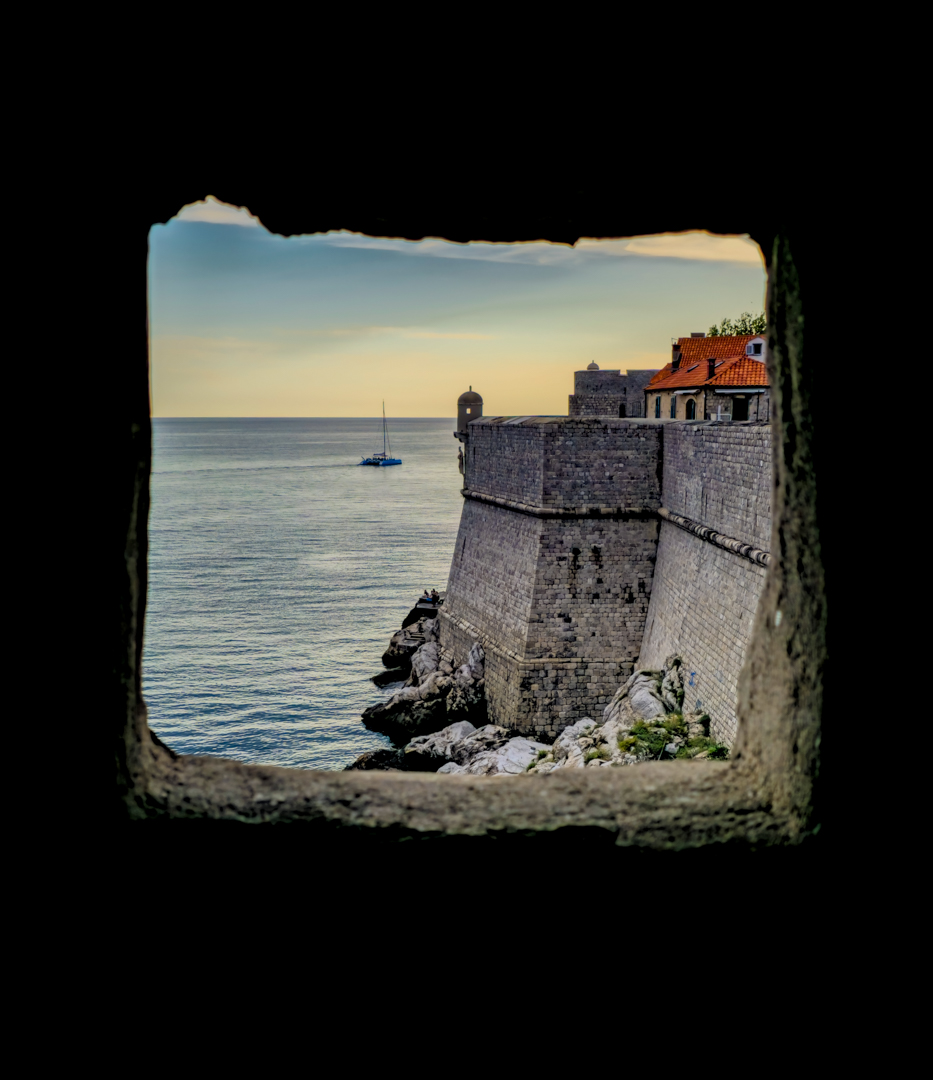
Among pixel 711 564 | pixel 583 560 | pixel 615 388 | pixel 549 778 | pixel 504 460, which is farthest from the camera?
pixel 615 388

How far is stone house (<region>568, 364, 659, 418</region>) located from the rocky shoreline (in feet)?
75.8

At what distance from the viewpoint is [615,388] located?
144 ft

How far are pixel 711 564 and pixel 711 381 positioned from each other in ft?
69.1

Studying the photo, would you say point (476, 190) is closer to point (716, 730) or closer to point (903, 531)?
point (903, 531)

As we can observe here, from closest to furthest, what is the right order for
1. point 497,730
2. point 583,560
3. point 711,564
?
point 711,564 → point 497,730 → point 583,560

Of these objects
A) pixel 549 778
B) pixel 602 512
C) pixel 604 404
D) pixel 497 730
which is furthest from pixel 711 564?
pixel 604 404

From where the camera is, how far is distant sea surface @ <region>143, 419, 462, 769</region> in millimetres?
20875

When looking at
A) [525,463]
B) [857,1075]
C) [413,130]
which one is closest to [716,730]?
[525,463]

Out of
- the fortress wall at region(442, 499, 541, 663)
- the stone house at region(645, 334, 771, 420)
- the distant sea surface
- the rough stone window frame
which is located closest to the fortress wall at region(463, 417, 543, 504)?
the fortress wall at region(442, 499, 541, 663)

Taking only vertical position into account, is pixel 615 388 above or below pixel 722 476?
above

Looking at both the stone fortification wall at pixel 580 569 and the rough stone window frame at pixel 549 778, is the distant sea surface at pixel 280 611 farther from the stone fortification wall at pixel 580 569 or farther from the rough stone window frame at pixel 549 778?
the rough stone window frame at pixel 549 778

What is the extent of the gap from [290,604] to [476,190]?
106 feet

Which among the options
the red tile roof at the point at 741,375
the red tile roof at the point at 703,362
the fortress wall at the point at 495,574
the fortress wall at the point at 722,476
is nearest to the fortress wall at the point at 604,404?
the red tile roof at the point at 703,362

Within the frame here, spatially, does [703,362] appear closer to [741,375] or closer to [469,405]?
[741,375]
